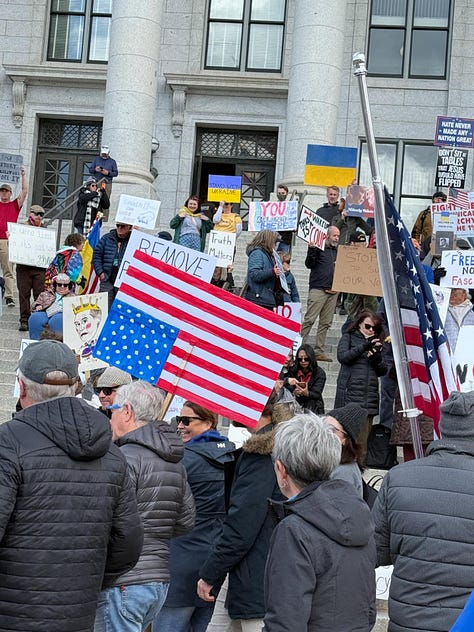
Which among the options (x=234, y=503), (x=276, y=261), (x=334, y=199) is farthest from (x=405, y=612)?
(x=334, y=199)

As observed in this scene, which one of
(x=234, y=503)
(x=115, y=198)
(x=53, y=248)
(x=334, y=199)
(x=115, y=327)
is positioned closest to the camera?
(x=234, y=503)

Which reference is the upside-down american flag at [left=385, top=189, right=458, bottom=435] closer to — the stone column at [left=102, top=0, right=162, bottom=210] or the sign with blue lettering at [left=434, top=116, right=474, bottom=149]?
the sign with blue lettering at [left=434, top=116, right=474, bottom=149]

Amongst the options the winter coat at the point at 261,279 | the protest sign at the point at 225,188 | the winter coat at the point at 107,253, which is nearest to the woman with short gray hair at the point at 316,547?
the winter coat at the point at 261,279

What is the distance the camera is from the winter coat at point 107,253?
14167mm

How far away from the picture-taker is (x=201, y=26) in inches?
1035

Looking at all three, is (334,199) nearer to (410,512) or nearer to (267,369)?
(267,369)

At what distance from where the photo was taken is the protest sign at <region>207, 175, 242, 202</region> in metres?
19.2

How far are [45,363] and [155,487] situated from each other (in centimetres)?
114

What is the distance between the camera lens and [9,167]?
58.7ft

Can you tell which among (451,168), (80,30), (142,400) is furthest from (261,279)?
(80,30)

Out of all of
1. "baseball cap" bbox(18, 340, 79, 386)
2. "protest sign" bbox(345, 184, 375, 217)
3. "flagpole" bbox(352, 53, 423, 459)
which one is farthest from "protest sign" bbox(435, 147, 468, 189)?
"baseball cap" bbox(18, 340, 79, 386)

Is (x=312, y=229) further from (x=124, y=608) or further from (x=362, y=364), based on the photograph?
(x=124, y=608)

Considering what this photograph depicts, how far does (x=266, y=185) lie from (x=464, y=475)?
22108mm

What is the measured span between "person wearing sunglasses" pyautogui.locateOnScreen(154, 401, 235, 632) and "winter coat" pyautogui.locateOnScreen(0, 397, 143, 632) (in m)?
1.62
